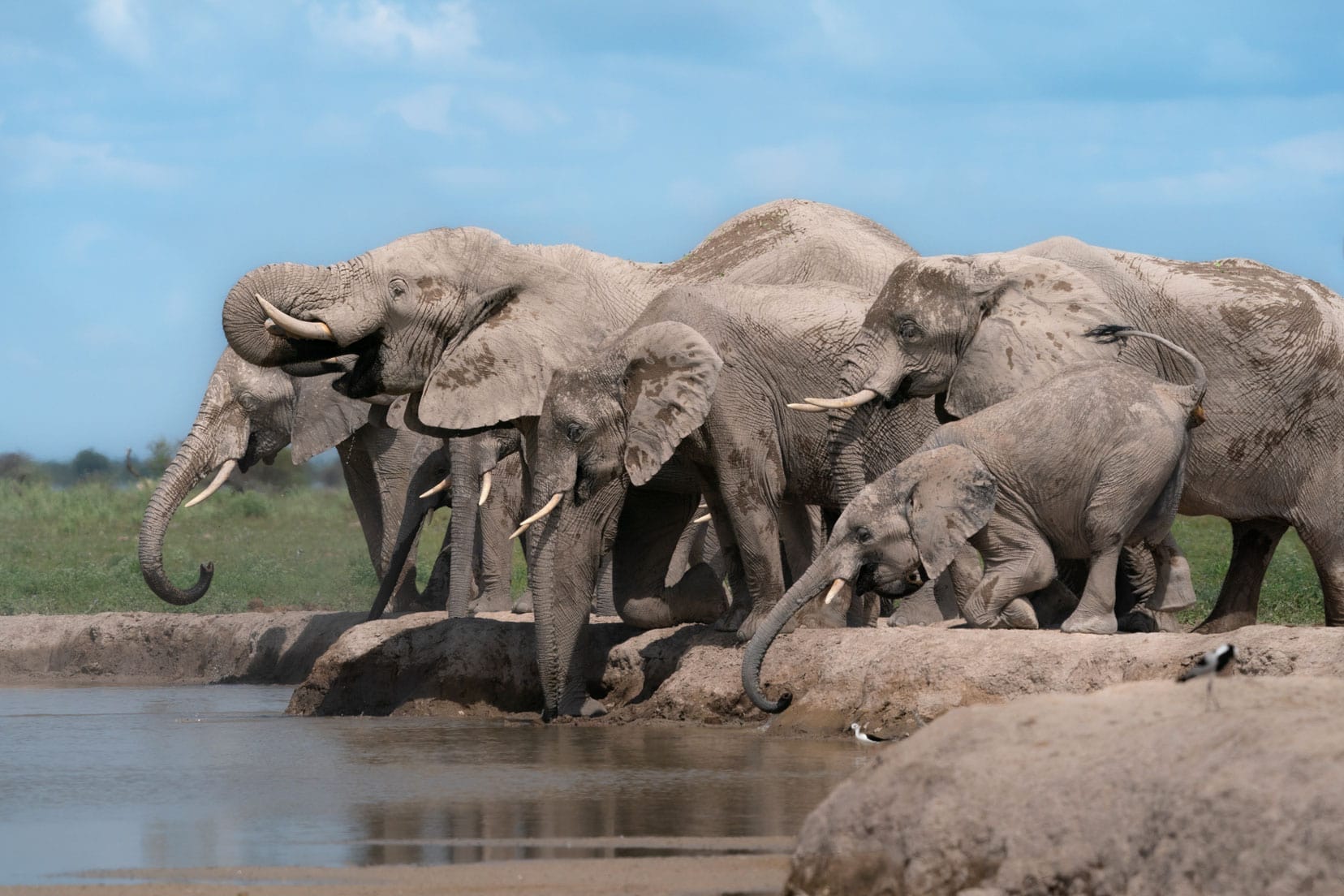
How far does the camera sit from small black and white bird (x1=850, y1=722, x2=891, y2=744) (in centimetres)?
790

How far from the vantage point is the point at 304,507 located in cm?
2756

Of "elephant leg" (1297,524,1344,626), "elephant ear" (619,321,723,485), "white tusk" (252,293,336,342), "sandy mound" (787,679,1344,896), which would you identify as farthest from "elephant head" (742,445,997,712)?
"sandy mound" (787,679,1344,896)

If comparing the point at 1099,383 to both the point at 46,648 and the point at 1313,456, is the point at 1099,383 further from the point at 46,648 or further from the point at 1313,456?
the point at 46,648

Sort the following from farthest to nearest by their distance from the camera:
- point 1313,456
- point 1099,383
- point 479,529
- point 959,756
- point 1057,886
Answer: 1. point 479,529
2. point 1313,456
3. point 1099,383
4. point 959,756
5. point 1057,886

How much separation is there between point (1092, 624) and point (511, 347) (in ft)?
10.6

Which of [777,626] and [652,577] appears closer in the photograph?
[777,626]

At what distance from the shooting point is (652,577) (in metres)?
10.3

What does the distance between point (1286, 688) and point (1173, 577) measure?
5.24 meters

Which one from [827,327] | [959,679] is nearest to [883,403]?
[827,327]

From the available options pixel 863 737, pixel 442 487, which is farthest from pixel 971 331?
pixel 442 487

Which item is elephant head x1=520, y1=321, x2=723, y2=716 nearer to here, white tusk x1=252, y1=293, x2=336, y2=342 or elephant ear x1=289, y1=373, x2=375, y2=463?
white tusk x1=252, y1=293, x2=336, y2=342

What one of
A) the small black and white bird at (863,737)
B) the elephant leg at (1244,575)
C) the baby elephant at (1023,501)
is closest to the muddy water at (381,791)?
the small black and white bird at (863,737)

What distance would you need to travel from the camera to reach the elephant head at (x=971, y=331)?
9.84 metres

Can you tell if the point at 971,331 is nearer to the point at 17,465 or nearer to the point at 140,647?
the point at 140,647
